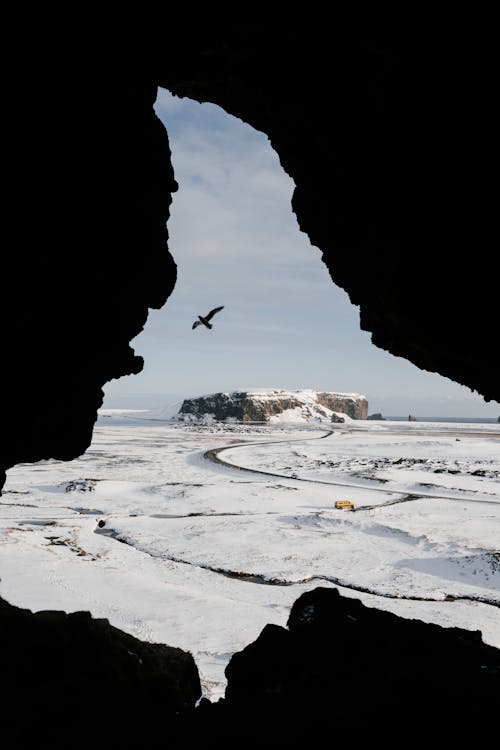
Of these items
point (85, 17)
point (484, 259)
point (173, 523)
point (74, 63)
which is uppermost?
point (85, 17)

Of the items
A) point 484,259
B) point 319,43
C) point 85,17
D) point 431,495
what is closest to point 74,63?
point 85,17

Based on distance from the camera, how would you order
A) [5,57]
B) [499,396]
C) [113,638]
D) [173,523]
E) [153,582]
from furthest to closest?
1. [173,523]
2. [153,582]
3. [499,396]
4. [113,638]
5. [5,57]

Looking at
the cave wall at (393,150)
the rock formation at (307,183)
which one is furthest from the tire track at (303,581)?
the cave wall at (393,150)

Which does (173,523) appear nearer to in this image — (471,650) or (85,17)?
(471,650)

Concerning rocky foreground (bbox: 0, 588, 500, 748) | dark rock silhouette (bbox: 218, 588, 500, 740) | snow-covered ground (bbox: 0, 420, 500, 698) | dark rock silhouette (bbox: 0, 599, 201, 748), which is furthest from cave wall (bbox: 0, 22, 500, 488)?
snow-covered ground (bbox: 0, 420, 500, 698)

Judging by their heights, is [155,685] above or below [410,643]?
below

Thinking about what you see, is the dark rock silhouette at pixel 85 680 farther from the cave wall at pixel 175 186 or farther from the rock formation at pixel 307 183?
the cave wall at pixel 175 186

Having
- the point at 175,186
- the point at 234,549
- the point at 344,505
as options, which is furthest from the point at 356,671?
the point at 344,505

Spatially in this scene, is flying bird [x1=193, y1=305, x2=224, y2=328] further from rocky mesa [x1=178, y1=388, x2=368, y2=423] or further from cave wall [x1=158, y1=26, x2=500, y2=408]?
rocky mesa [x1=178, y1=388, x2=368, y2=423]
